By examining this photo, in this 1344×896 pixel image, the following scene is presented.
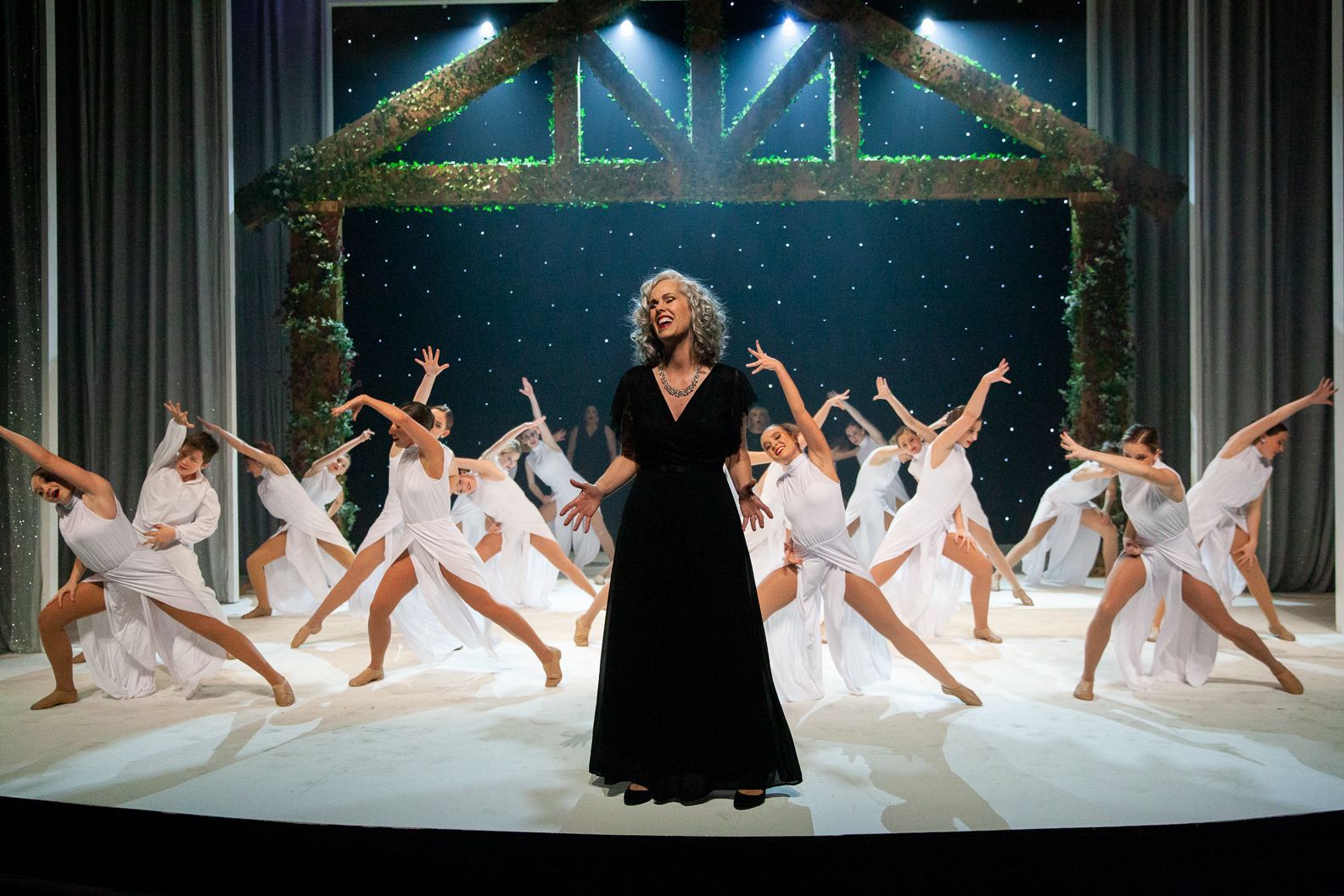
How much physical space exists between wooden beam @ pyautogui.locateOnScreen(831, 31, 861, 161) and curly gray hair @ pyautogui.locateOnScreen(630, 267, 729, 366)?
6.69 metres

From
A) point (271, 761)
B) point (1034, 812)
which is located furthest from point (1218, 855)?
point (271, 761)

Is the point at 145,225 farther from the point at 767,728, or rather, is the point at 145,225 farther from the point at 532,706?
the point at 767,728

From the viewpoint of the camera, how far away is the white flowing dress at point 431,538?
534 centimetres

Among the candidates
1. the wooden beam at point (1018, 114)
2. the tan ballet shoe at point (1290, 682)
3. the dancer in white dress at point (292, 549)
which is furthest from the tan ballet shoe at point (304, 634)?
the wooden beam at point (1018, 114)

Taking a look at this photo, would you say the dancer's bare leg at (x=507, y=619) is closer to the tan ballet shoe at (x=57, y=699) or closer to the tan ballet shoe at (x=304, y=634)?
the tan ballet shoe at (x=304, y=634)

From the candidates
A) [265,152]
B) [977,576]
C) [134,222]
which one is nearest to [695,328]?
[977,576]

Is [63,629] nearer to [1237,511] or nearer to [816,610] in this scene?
[816,610]

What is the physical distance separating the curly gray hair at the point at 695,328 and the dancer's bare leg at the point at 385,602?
92.3 inches

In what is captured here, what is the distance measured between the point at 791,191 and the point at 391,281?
448 cm

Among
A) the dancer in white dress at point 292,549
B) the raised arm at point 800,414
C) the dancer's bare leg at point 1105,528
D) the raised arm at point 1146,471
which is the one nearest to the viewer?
the raised arm at point 800,414

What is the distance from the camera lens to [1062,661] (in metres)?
5.93

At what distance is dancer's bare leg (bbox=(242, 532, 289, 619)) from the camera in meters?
7.69

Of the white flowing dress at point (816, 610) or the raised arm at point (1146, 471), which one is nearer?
the raised arm at point (1146, 471)

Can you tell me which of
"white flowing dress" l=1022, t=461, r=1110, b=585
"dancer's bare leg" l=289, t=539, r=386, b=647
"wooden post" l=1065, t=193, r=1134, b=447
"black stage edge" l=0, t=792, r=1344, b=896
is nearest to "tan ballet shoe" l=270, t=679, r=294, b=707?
"dancer's bare leg" l=289, t=539, r=386, b=647
